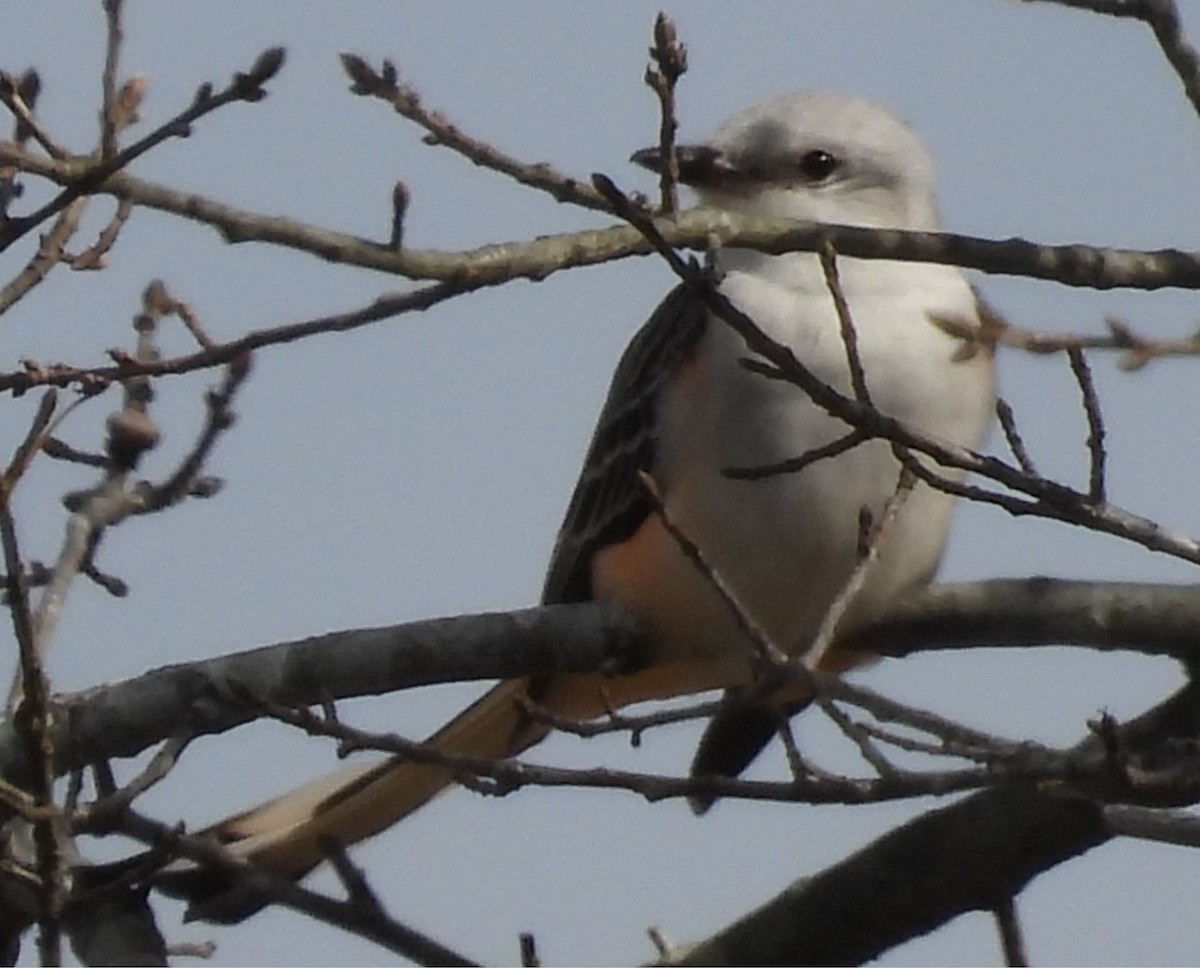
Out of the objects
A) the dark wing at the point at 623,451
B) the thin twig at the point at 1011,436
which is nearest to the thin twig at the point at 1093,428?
the thin twig at the point at 1011,436

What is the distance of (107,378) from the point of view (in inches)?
177

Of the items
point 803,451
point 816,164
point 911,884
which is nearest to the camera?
point 911,884

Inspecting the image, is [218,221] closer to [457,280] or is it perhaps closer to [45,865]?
[457,280]

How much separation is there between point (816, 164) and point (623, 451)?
3.41 feet

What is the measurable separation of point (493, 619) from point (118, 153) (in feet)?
5.20

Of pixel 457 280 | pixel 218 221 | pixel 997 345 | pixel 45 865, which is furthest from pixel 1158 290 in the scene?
pixel 45 865

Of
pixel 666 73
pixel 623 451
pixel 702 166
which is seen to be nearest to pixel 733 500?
pixel 623 451

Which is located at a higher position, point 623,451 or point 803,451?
point 623,451

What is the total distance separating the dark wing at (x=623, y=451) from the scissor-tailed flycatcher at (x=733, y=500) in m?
0.01

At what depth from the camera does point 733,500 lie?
6562mm

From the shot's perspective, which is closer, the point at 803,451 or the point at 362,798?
the point at 803,451

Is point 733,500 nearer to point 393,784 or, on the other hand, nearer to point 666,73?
point 393,784

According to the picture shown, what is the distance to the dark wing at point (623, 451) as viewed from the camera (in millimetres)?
7000

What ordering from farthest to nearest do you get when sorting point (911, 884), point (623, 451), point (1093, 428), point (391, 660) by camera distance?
1. point (623, 451)
2. point (911, 884)
3. point (391, 660)
4. point (1093, 428)
